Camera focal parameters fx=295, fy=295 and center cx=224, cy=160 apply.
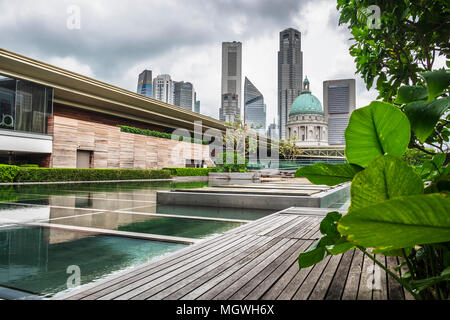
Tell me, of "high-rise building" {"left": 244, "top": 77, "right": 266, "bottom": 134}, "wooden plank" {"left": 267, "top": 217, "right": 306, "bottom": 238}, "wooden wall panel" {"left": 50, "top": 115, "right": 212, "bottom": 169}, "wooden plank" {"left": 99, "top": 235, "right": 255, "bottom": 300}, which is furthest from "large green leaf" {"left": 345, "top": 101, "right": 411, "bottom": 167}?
"high-rise building" {"left": 244, "top": 77, "right": 266, "bottom": 134}

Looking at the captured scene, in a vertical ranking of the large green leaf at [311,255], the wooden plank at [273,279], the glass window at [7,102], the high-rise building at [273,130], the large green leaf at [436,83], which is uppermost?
the high-rise building at [273,130]

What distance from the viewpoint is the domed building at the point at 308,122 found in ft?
245

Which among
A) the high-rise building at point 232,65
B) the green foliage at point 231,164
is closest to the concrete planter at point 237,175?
the green foliage at point 231,164

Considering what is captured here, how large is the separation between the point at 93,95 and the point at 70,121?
458 cm

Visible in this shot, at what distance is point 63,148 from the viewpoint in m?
21.0

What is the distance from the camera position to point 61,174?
710 inches

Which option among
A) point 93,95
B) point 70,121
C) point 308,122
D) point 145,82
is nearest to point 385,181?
point 70,121

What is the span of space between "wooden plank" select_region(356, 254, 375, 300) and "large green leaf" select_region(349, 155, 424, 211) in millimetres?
1091

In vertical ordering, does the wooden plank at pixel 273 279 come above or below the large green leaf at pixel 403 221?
below

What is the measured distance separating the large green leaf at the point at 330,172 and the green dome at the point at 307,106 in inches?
3084

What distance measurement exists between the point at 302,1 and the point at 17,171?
18488 mm

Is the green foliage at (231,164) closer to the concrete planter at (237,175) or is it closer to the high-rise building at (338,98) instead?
the concrete planter at (237,175)

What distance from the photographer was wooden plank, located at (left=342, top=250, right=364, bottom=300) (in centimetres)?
148
